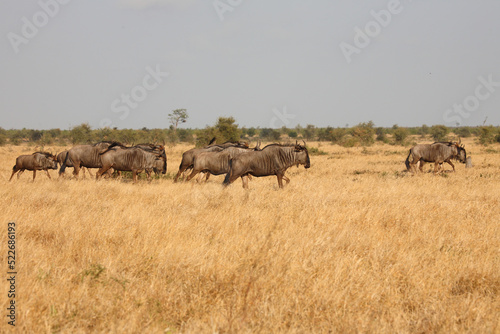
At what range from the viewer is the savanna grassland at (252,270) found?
3646mm

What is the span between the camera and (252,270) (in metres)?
4.66

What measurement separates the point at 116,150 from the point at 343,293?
12.2m

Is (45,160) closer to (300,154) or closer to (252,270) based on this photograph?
(300,154)

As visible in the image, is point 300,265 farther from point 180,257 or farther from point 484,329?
point 484,329

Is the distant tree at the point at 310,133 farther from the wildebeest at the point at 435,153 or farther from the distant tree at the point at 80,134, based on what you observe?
the wildebeest at the point at 435,153

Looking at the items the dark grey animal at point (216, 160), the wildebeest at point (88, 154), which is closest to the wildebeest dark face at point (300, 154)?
the dark grey animal at point (216, 160)

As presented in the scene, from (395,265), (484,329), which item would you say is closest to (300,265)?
(395,265)

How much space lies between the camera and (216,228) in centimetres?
652

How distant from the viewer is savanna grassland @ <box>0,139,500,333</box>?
12.0 ft

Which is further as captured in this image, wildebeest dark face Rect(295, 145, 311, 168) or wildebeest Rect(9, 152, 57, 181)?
wildebeest Rect(9, 152, 57, 181)

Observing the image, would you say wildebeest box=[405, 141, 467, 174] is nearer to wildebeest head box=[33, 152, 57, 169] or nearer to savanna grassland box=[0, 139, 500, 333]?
savanna grassland box=[0, 139, 500, 333]

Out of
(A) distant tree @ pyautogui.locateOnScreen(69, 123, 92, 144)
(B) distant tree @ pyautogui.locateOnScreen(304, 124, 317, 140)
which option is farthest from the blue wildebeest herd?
(B) distant tree @ pyautogui.locateOnScreen(304, 124, 317, 140)

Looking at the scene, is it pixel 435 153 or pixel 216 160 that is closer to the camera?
pixel 216 160

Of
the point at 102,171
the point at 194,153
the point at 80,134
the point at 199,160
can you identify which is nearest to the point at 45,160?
the point at 102,171
